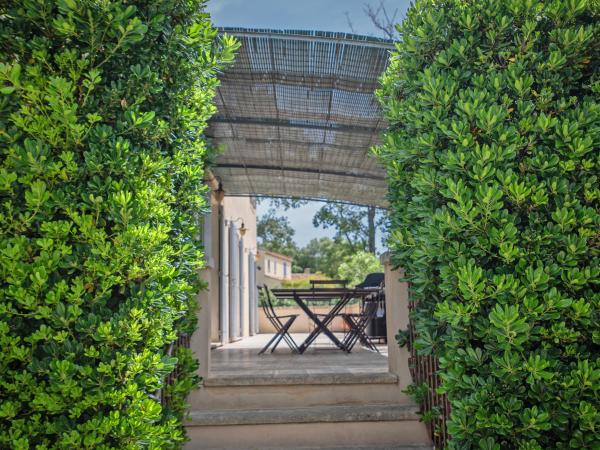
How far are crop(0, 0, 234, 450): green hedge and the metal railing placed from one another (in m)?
1.48

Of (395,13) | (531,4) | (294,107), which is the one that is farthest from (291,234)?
(531,4)

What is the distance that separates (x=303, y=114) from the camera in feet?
15.5

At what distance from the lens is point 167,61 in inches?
91.7

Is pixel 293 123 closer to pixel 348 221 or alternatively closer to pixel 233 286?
pixel 233 286

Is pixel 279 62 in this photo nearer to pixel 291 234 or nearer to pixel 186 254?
pixel 186 254

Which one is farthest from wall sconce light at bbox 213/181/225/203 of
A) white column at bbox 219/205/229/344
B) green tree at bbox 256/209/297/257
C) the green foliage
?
green tree at bbox 256/209/297/257

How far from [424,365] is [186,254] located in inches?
68.3

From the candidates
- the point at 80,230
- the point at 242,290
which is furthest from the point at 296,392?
the point at 242,290

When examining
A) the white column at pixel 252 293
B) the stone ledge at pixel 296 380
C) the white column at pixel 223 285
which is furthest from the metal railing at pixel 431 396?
the white column at pixel 252 293

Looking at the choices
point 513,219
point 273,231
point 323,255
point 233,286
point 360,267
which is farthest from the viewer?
point 323,255

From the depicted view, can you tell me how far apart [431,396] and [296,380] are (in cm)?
99

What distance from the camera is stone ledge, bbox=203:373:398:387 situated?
12.4 ft

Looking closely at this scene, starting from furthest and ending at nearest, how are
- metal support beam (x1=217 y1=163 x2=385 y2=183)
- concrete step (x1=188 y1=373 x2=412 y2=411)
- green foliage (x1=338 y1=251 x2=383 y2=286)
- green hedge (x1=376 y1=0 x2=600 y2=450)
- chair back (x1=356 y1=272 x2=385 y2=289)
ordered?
green foliage (x1=338 y1=251 x2=383 y2=286) < chair back (x1=356 y1=272 x2=385 y2=289) < metal support beam (x1=217 y1=163 x2=385 y2=183) < concrete step (x1=188 y1=373 x2=412 y2=411) < green hedge (x1=376 y1=0 x2=600 y2=450)

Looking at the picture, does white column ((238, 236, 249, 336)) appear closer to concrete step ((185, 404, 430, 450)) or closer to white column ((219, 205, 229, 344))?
white column ((219, 205, 229, 344))
